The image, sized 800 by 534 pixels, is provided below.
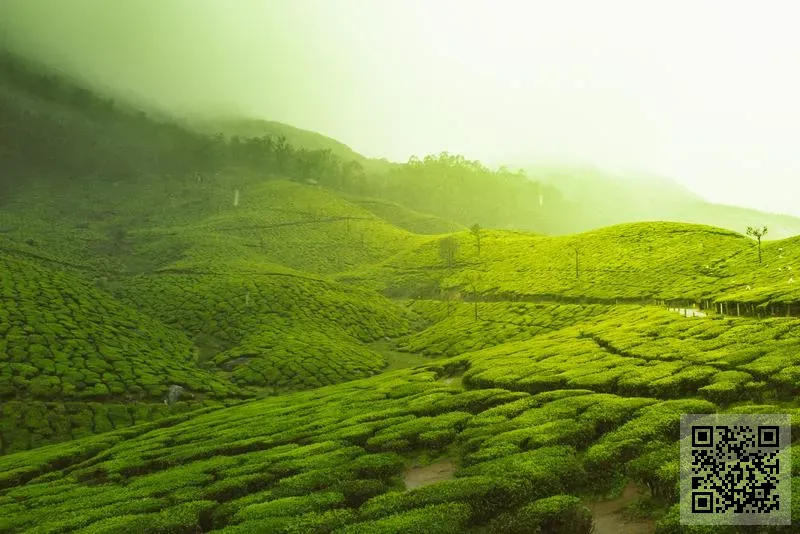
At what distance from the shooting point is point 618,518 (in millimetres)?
22875

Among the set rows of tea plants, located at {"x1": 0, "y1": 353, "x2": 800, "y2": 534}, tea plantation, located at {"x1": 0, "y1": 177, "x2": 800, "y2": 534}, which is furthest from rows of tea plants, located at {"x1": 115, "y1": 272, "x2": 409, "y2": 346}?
rows of tea plants, located at {"x1": 0, "y1": 353, "x2": 800, "y2": 534}

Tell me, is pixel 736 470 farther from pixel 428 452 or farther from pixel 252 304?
pixel 252 304

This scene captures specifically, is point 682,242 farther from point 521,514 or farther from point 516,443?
point 521,514

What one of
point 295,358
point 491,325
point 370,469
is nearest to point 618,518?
point 370,469

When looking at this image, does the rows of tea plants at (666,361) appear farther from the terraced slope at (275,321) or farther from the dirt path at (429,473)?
the terraced slope at (275,321)

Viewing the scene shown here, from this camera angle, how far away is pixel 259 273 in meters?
140

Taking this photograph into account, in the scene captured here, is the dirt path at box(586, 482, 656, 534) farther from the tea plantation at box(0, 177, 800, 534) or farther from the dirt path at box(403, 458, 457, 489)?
the dirt path at box(403, 458, 457, 489)

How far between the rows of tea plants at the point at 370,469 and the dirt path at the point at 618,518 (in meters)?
0.98

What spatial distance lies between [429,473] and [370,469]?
385 centimetres

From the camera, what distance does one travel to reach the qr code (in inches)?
738

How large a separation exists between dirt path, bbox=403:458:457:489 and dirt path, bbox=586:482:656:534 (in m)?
9.20

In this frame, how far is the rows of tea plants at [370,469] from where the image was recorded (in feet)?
80.2

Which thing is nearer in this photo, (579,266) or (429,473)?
(429,473)

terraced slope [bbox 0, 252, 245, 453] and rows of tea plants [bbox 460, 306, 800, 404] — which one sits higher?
rows of tea plants [bbox 460, 306, 800, 404]
